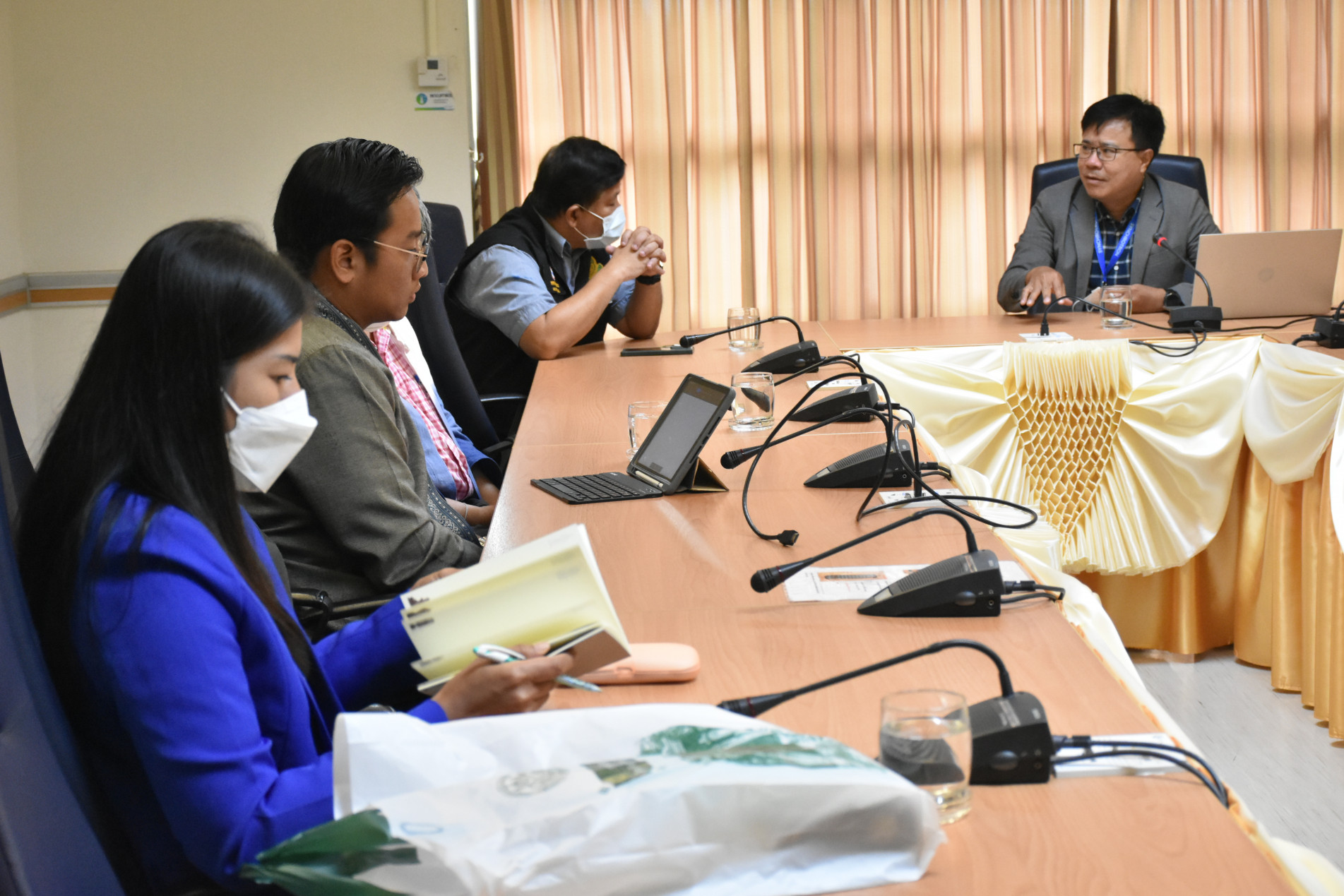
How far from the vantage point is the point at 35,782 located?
0.70m

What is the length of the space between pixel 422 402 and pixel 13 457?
3.89 feet

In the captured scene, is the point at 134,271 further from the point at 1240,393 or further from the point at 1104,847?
the point at 1240,393

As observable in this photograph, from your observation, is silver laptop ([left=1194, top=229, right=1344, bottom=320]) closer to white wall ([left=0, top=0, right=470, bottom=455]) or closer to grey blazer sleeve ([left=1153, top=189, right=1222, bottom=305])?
grey blazer sleeve ([left=1153, top=189, right=1222, bottom=305])

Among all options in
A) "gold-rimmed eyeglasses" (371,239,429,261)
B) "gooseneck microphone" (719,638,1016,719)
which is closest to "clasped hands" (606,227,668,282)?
"gold-rimmed eyeglasses" (371,239,429,261)

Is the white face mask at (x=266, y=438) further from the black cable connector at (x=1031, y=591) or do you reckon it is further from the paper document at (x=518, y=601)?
the black cable connector at (x=1031, y=591)

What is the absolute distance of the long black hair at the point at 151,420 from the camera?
848 mm

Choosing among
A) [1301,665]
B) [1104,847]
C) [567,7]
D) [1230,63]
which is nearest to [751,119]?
[567,7]

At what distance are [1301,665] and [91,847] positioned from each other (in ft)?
7.84

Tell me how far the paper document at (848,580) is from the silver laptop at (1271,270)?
2.07m

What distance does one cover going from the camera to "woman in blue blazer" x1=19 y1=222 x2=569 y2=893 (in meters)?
0.80

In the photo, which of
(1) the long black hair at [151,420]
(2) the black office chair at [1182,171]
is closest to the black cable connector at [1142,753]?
(1) the long black hair at [151,420]

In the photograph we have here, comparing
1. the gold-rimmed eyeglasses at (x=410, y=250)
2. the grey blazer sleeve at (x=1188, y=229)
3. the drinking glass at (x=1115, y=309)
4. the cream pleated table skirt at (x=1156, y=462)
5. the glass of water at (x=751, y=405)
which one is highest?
the grey blazer sleeve at (x=1188, y=229)

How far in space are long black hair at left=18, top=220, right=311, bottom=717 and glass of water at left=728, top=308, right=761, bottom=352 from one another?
A: 216 centimetres

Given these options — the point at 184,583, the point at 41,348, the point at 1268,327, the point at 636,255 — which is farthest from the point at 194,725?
the point at 41,348
